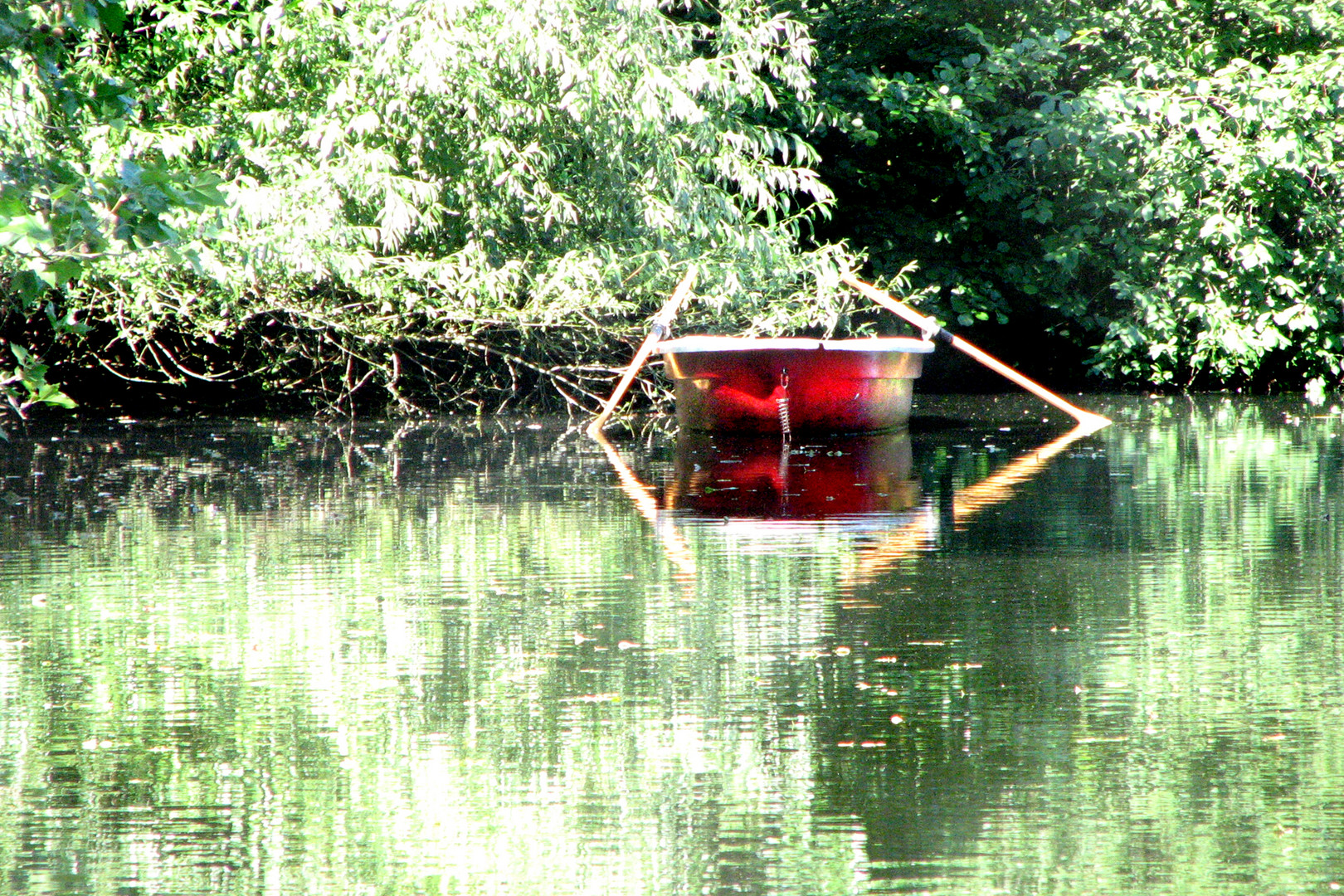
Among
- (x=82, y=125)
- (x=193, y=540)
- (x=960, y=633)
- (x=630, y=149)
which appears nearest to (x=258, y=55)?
(x=82, y=125)

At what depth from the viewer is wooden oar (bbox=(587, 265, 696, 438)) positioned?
1229 centimetres

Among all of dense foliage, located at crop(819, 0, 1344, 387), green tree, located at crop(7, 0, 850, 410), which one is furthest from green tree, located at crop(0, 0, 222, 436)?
dense foliage, located at crop(819, 0, 1344, 387)

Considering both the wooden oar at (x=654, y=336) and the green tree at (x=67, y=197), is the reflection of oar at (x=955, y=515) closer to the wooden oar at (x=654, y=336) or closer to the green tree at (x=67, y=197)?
the green tree at (x=67, y=197)

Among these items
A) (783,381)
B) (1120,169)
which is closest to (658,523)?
(783,381)

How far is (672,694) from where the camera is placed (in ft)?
12.6

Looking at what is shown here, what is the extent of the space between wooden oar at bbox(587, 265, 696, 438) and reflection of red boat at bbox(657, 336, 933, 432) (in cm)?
44

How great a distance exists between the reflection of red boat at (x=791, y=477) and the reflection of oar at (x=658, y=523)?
5.8 inches

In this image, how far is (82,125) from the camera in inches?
449

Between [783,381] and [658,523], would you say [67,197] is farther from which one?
[783,381]

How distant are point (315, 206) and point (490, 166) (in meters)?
1.45

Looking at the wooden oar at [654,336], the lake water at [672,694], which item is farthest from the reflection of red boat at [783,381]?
the lake water at [672,694]

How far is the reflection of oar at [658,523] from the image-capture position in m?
5.58

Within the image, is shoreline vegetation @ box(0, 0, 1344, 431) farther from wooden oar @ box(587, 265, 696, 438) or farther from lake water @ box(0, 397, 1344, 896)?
lake water @ box(0, 397, 1344, 896)

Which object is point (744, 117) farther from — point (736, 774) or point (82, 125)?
point (736, 774)
